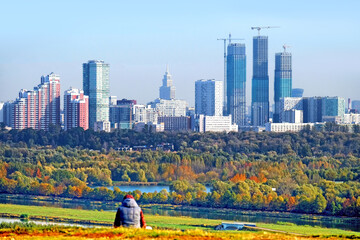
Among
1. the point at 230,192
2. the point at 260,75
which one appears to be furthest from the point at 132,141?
the point at 260,75

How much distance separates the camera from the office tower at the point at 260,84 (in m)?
103

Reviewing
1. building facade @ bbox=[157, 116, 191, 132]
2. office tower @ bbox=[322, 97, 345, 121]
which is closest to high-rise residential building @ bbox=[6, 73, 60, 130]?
building facade @ bbox=[157, 116, 191, 132]

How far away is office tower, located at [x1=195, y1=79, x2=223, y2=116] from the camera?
106 metres

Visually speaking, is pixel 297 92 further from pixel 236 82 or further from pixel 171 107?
pixel 171 107

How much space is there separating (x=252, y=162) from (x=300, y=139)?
1367cm

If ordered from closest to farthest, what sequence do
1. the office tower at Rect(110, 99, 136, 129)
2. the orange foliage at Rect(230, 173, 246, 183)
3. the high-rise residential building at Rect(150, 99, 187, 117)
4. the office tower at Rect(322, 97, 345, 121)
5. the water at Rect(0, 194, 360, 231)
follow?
1. the water at Rect(0, 194, 360, 231)
2. the orange foliage at Rect(230, 173, 246, 183)
3. the office tower at Rect(110, 99, 136, 129)
4. the office tower at Rect(322, 97, 345, 121)
5. the high-rise residential building at Rect(150, 99, 187, 117)

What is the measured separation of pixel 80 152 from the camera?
47.6 metres

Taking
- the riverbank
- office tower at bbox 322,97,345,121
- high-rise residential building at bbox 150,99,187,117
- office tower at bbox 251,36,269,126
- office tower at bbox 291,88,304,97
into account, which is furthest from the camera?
office tower at bbox 291,88,304,97

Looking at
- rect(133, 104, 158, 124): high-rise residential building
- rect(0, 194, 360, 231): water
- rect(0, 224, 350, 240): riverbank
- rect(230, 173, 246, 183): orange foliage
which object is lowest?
rect(0, 194, 360, 231): water

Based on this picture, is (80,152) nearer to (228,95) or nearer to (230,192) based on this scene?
(230,192)

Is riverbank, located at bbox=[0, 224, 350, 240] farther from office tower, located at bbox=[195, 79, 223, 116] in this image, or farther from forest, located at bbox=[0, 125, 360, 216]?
office tower, located at bbox=[195, 79, 223, 116]

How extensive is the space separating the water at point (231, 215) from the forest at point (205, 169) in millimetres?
811

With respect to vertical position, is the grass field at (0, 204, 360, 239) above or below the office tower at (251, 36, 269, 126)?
below

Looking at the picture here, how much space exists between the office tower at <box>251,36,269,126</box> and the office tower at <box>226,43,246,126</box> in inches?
84.8
